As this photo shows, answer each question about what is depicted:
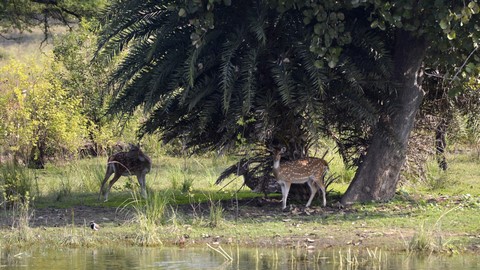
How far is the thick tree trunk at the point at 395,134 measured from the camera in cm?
1576

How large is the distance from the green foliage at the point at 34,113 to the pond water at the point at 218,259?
9782 mm

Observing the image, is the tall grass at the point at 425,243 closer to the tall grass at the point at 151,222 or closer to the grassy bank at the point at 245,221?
the grassy bank at the point at 245,221

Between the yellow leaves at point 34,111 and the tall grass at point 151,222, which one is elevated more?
the yellow leaves at point 34,111

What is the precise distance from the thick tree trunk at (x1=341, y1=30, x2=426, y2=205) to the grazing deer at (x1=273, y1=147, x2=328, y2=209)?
724 millimetres

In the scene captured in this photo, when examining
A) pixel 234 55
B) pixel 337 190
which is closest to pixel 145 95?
pixel 234 55

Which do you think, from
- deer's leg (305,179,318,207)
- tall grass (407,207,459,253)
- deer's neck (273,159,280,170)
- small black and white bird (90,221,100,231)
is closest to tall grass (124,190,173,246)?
small black and white bird (90,221,100,231)

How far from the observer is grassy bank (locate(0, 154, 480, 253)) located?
13.8m

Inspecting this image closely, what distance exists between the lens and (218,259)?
495 inches

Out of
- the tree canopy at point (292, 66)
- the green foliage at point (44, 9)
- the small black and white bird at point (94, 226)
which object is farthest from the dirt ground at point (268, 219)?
the green foliage at point (44, 9)

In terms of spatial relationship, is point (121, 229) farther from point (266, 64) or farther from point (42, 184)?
point (42, 184)

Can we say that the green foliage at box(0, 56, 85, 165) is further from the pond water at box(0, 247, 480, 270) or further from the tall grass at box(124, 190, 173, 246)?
the pond water at box(0, 247, 480, 270)

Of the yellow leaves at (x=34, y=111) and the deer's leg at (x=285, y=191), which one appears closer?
the deer's leg at (x=285, y=191)

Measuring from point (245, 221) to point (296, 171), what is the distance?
1547 mm

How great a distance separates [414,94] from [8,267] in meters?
7.91
